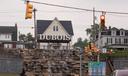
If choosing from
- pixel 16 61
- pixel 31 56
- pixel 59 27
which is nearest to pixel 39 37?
pixel 59 27

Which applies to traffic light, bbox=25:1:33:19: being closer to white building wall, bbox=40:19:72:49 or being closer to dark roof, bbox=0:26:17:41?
white building wall, bbox=40:19:72:49

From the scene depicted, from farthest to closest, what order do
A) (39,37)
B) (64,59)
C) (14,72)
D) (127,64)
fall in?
1. (39,37)
2. (64,59)
3. (127,64)
4. (14,72)

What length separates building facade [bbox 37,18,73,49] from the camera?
13525cm

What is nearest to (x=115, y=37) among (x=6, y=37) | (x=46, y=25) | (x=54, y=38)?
(x=46, y=25)

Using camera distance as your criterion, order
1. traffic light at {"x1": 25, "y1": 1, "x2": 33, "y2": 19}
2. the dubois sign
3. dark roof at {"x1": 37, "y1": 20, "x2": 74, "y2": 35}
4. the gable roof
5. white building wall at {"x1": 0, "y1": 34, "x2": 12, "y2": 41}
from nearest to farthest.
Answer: traffic light at {"x1": 25, "y1": 1, "x2": 33, "y2": 19} → the dubois sign → dark roof at {"x1": 37, "y1": 20, "x2": 74, "y2": 35} → white building wall at {"x1": 0, "y1": 34, "x2": 12, "y2": 41} → the gable roof

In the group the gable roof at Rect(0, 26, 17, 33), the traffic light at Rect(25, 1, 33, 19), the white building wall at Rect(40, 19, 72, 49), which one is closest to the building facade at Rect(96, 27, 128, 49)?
the white building wall at Rect(40, 19, 72, 49)

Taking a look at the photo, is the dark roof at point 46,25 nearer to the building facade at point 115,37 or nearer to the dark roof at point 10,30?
the building facade at point 115,37

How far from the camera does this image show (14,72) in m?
86.9

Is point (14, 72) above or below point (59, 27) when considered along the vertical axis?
below

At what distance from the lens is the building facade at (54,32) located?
135m

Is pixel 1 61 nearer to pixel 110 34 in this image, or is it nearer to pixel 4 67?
pixel 4 67

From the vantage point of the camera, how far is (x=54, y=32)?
144875mm

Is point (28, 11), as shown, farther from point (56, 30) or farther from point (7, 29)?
point (7, 29)

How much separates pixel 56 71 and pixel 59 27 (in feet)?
183
